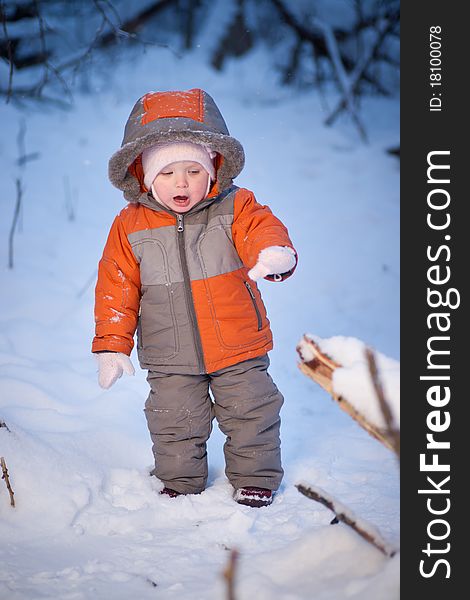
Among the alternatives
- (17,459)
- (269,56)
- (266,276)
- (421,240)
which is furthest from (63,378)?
(269,56)

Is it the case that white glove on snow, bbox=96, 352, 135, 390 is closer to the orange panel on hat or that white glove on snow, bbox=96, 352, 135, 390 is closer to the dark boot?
the dark boot

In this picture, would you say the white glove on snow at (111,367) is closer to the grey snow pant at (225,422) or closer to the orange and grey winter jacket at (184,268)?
the orange and grey winter jacket at (184,268)

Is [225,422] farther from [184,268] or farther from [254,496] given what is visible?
[184,268]

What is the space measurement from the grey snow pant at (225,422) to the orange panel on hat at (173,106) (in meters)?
0.97

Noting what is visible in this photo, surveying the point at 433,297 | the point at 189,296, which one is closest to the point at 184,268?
the point at 189,296

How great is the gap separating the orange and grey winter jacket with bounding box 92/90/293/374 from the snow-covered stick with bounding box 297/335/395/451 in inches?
28.3

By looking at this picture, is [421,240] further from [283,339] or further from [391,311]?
[391,311]

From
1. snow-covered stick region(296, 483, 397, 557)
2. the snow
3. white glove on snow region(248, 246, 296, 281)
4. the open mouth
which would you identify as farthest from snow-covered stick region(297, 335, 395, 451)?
the open mouth

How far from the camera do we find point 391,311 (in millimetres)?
4891

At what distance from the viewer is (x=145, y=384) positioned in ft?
12.2

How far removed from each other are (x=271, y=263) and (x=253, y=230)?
0.27 meters

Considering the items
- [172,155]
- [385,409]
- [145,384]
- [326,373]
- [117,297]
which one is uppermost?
[172,155]

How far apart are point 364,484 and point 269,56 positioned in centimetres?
646

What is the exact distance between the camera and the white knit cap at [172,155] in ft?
8.64
